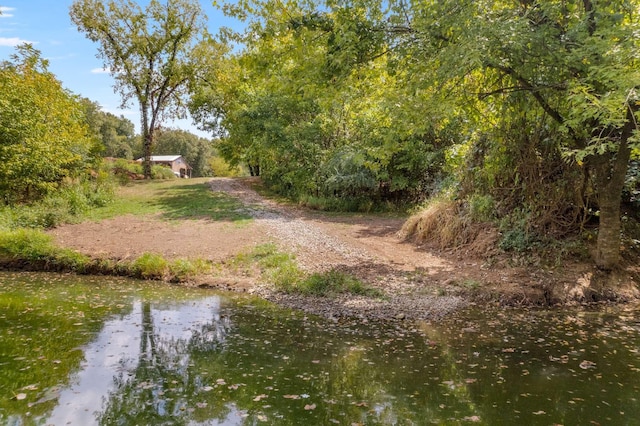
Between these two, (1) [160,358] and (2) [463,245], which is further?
(2) [463,245]

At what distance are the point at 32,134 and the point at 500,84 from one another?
15.1 metres

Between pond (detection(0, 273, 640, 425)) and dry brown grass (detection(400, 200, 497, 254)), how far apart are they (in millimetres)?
3390

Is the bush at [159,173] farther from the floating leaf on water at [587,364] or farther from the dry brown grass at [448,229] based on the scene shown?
the floating leaf on water at [587,364]

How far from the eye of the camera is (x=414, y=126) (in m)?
8.40

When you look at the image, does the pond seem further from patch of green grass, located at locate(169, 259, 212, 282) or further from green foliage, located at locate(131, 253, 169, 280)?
green foliage, located at locate(131, 253, 169, 280)

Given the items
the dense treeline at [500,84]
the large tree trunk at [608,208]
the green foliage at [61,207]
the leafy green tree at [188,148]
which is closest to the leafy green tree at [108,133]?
the leafy green tree at [188,148]

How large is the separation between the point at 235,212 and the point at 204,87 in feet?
53.7

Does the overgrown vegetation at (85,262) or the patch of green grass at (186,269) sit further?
the overgrown vegetation at (85,262)

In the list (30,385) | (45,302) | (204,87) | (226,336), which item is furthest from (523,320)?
(204,87)

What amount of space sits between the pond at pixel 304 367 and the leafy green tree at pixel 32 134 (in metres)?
8.54

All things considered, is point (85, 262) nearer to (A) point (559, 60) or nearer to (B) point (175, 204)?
(B) point (175, 204)

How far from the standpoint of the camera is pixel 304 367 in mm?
5117

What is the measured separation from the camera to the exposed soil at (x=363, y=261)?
8.00 meters

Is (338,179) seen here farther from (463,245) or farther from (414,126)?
(414,126)
